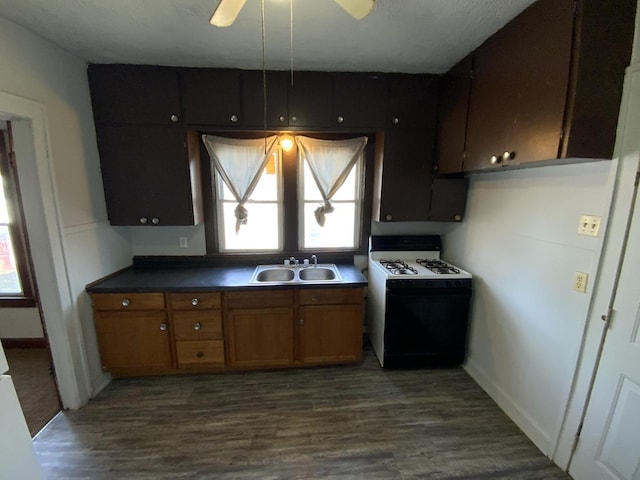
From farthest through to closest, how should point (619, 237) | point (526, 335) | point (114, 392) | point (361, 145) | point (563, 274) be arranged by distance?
point (361, 145) < point (114, 392) < point (526, 335) < point (563, 274) < point (619, 237)

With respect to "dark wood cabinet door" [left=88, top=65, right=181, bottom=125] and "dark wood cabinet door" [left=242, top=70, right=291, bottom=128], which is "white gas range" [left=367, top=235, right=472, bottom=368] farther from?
"dark wood cabinet door" [left=88, top=65, right=181, bottom=125]

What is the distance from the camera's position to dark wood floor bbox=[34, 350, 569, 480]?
1618mm

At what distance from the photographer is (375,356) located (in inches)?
106

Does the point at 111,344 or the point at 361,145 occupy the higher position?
the point at 361,145

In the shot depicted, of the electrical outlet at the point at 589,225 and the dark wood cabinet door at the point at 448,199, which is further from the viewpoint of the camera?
the dark wood cabinet door at the point at 448,199

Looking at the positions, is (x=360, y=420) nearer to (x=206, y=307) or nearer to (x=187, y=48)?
(x=206, y=307)

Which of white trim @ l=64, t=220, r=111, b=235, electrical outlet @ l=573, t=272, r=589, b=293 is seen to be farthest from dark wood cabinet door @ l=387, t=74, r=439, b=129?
white trim @ l=64, t=220, r=111, b=235

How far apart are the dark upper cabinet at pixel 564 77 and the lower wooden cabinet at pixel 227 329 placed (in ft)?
5.21

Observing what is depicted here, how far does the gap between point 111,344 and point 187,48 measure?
92.7 inches

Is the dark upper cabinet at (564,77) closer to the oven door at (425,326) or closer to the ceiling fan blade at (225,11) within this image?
the oven door at (425,326)

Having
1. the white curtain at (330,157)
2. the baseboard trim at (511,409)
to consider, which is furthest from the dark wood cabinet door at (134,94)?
the baseboard trim at (511,409)

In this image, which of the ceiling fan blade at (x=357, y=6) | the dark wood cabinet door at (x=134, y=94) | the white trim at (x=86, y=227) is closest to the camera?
the ceiling fan blade at (x=357, y=6)

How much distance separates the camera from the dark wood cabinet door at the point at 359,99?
90.6 inches

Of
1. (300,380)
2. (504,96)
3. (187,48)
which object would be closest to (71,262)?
(187,48)
